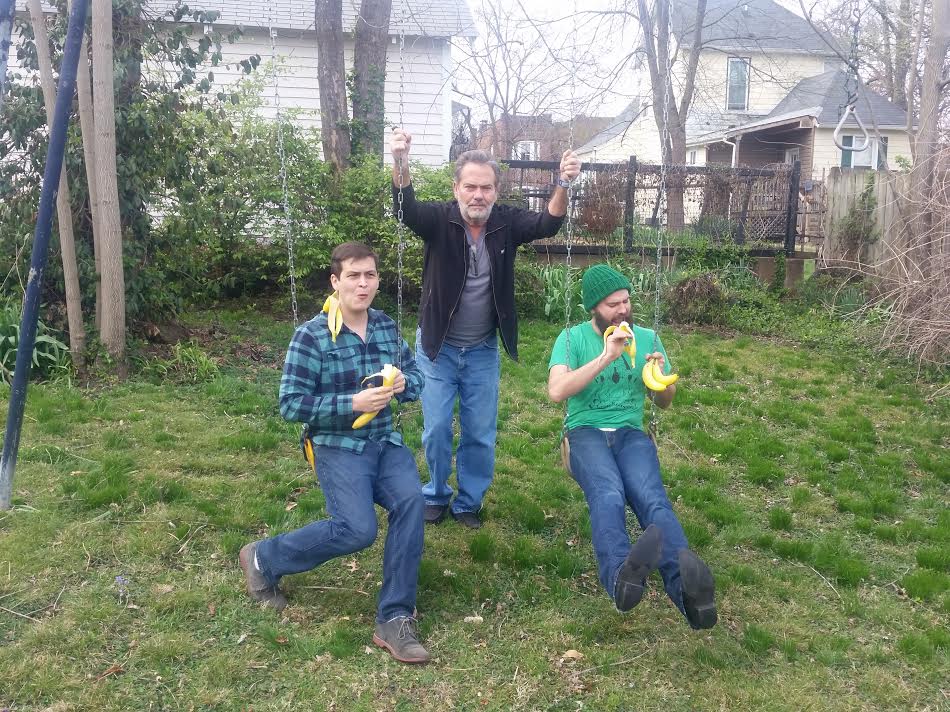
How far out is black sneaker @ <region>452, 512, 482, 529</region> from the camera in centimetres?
416

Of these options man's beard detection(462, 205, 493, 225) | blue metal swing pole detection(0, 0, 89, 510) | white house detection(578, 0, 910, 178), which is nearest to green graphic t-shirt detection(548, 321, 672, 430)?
man's beard detection(462, 205, 493, 225)

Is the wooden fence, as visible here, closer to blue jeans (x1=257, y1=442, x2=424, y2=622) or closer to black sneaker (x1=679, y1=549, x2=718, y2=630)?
black sneaker (x1=679, y1=549, x2=718, y2=630)

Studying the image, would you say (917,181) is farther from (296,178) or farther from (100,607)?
(100,607)

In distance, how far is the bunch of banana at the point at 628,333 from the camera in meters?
3.33

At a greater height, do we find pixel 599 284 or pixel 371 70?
pixel 371 70

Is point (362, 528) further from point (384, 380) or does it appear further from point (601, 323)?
point (601, 323)

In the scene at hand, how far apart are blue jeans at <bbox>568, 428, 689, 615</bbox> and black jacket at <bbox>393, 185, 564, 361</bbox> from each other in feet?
2.21

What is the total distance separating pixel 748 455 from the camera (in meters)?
5.28

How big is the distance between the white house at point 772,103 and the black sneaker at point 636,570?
1839cm

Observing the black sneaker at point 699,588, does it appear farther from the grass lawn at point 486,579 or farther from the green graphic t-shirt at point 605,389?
the green graphic t-shirt at point 605,389

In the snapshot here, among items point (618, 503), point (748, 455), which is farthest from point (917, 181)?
point (618, 503)

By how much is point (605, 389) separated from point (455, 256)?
936mm

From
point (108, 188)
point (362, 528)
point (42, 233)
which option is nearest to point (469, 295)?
point (362, 528)

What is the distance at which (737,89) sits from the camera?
24719 millimetres
